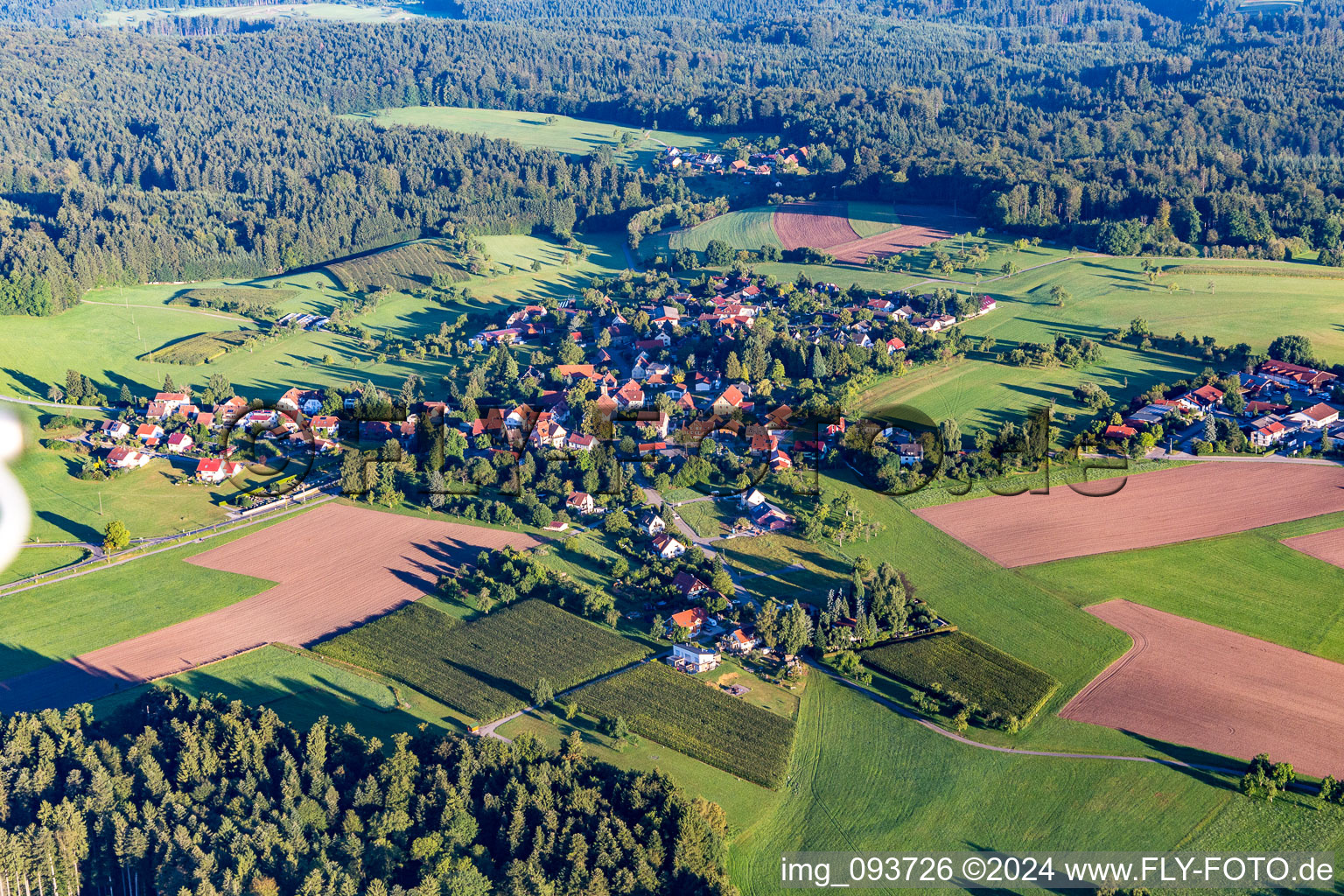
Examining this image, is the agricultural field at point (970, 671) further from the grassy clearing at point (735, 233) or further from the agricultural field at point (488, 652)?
the grassy clearing at point (735, 233)

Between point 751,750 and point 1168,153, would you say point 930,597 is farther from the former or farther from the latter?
point 1168,153

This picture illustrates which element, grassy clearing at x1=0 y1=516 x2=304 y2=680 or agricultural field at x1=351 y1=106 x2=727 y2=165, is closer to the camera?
grassy clearing at x1=0 y1=516 x2=304 y2=680

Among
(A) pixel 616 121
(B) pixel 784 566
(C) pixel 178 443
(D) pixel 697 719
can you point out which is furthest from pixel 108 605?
(A) pixel 616 121

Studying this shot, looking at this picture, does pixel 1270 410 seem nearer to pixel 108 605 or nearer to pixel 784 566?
pixel 784 566

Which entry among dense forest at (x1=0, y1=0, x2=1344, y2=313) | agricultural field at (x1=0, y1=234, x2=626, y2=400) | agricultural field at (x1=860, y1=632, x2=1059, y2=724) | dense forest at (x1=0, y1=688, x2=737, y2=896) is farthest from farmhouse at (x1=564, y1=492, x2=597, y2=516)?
dense forest at (x1=0, y1=0, x2=1344, y2=313)

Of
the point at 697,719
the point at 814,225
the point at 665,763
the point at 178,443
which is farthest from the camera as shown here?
the point at 814,225

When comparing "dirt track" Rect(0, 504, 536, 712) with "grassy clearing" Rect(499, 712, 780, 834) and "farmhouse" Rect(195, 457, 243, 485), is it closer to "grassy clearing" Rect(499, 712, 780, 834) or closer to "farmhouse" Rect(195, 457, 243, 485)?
"farmhouse" Rect(195, 457, 243, 485)
